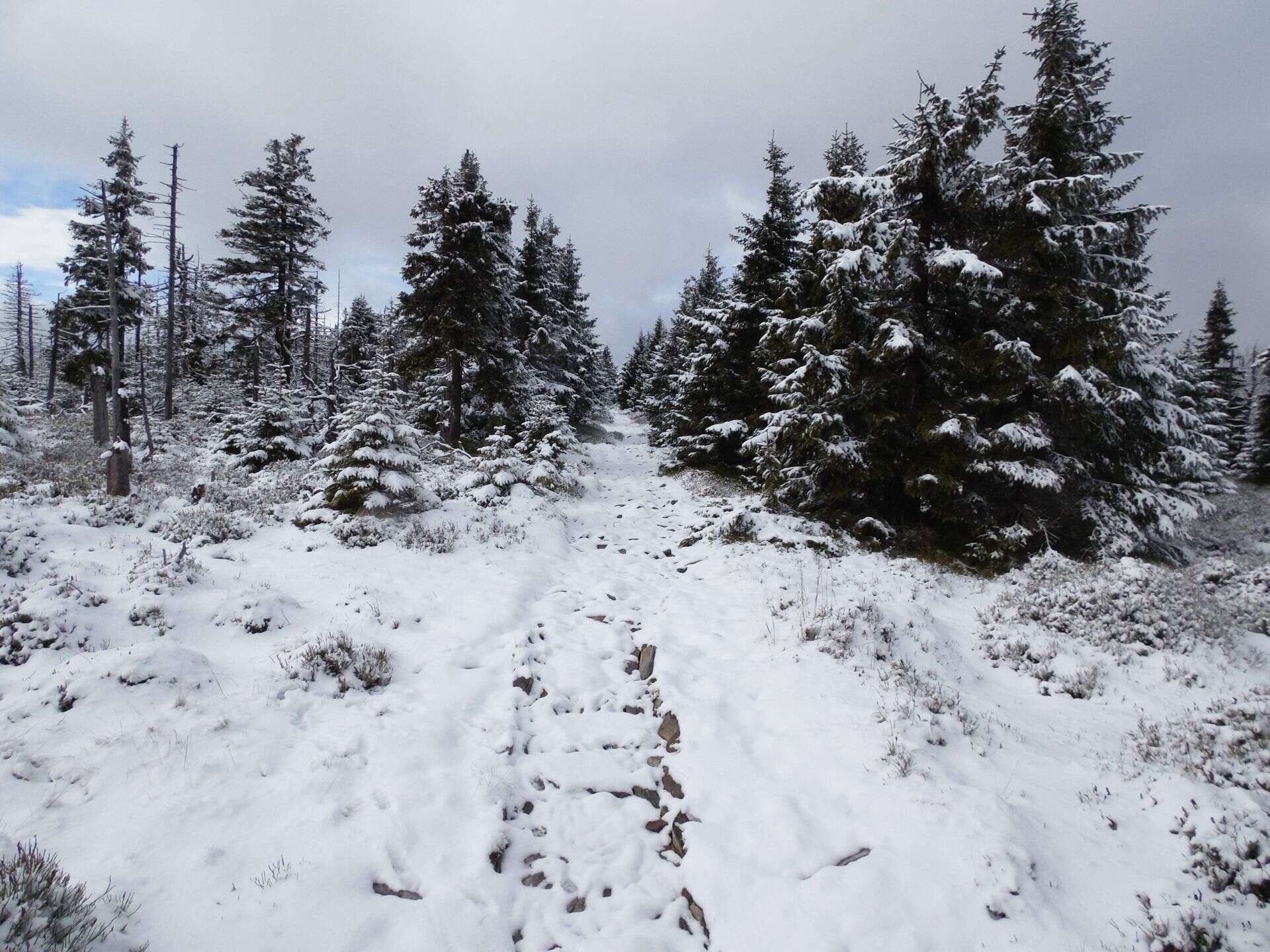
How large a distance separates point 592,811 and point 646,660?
8.91ft

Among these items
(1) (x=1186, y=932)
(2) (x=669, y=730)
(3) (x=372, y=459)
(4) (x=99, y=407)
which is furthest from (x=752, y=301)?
(4) (x=99, y=407)

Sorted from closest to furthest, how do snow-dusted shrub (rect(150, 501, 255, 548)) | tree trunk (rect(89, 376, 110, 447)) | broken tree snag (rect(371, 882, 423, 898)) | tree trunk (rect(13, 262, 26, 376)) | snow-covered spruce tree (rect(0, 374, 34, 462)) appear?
broken tree snag (rect(371, 882, 423, 898))
snow-dusted shrub (rect(150, 501, 255, 548))
snow-covered spruce tree (rect(0, 374, 34, 462))
tree trunk (rect(89, 376, 110, 447))
tree trunk (rect(13, 262, 26, 376))

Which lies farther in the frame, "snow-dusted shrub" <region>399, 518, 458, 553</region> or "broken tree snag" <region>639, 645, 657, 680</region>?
"snow-dusted shrub" <region>399, 518, 458, 553</region>

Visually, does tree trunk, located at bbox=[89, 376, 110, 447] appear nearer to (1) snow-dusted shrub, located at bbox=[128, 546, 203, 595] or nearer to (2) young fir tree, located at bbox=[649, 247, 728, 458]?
(1) snow-dusted shrub, located at bbox=[128, 546, 203, 595]

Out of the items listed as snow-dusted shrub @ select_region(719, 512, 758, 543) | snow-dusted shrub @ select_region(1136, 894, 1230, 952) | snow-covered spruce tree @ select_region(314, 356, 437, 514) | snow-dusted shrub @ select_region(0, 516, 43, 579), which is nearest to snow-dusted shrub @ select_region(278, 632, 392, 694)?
snow-dusted shrub @ select_region(0, 516, 43, 579)

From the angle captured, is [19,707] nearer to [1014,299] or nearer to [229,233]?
[1014,299]

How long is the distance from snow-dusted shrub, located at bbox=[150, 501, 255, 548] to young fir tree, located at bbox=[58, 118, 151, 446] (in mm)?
17949

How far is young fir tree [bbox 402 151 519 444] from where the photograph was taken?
1941cm

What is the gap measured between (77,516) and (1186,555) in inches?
982

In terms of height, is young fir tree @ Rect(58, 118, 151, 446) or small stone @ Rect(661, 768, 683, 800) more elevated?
young fir tree @ Rect(58, 118, 151, 446)

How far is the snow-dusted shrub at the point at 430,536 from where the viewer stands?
10680 mm

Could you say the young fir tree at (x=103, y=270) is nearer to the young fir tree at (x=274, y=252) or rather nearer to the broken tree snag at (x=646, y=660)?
the young fir tree at (x=274, y=252)

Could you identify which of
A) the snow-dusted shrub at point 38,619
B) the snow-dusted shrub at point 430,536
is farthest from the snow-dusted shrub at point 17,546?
the snow-dusted shrub at point 430,536

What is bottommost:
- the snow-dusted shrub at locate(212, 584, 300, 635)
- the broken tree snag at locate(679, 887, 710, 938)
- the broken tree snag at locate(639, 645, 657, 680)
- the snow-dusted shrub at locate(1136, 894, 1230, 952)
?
the broken tree snag at locate(679, 887, 710, 938)
